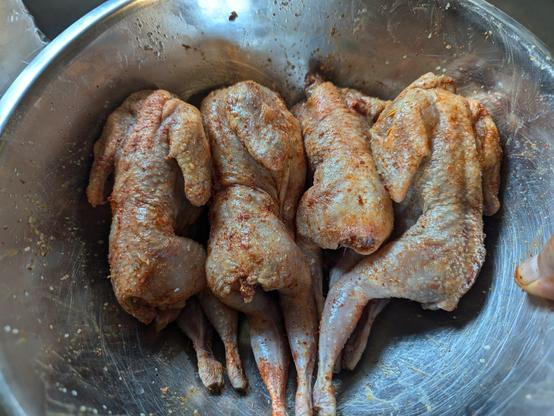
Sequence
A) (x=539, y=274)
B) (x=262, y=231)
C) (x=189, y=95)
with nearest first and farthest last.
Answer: (x=539, y=274) → (x=262, y=231) → (x=189, y=95)

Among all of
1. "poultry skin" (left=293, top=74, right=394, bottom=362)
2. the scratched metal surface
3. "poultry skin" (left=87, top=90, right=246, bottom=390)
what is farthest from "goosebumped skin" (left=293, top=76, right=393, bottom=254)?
"poultry skin" (left=87, top=90, right=246, bottom=390)

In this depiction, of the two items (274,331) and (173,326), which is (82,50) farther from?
(274,331)

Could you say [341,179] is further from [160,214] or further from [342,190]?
[160,214]

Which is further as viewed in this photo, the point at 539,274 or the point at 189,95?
the point at 189,95

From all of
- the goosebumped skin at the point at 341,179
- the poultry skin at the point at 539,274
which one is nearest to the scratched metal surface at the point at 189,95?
the poultry skin at the point at 539,274

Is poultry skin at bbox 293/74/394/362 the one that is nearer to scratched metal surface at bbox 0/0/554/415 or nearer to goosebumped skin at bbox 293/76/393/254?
goosebumped skin at bbox 293/76/393/254

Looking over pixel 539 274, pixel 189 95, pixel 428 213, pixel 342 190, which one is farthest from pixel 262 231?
pixel 539 274

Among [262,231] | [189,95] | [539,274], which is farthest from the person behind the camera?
[189,95]

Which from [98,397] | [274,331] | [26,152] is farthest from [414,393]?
[26,152]
